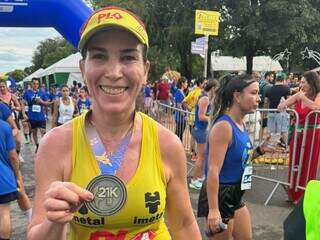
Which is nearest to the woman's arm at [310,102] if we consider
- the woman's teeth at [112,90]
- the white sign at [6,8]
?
the white sign at [6,8]

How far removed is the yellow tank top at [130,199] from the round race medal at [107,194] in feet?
0.09

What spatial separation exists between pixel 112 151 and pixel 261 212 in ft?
15.4

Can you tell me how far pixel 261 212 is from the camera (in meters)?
6.05

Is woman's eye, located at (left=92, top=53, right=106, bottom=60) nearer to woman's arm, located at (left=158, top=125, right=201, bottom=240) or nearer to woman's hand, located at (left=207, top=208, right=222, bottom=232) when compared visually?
woman's arm, located at (left=158, top=125, right=201, bottom=240)

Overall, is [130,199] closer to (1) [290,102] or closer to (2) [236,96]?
(2) [236,96]

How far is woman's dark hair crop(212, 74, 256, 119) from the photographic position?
3713 millimetres

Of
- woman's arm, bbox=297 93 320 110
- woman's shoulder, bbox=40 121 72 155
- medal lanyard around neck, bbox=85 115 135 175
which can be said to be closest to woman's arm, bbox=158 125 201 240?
medal lanyard around neck, bbox=85 115 135 175

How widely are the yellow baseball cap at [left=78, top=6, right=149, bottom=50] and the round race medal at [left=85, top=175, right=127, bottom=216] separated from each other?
514 millimetres

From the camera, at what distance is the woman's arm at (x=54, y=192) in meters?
1.32

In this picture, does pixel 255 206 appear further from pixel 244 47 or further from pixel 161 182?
pixel 244 47

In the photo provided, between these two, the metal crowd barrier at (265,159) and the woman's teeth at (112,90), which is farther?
the metal crowd barrier at (265,159)

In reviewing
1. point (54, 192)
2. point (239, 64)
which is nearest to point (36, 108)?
point (54, 192)

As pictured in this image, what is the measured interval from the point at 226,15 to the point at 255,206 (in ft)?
72.4

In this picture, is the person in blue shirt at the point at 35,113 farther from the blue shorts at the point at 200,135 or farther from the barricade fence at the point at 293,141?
the barricade fence at the point at 293,141
